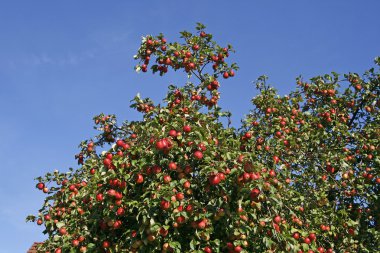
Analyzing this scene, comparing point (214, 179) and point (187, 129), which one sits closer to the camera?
point (214, 179)

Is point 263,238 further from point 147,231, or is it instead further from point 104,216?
point 104,216

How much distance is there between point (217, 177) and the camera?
6727mm

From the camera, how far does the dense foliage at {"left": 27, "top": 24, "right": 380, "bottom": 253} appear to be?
22.7 ft

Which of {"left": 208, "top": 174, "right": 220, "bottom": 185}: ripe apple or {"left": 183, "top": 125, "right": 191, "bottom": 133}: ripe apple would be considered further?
{"left": 183, "top": 125, "right": 191, "bottom": 133}: ripe apple

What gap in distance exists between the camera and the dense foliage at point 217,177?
692 centimetres

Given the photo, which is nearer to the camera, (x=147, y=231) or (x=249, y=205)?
(x=147, y=231)

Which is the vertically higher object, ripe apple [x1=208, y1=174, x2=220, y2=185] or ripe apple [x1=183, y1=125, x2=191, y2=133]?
ripe apple [x1=183, y1=125, x2=191, y2=133]

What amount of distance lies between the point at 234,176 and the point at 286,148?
3.28 metres

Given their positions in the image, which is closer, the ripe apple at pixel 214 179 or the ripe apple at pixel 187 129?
the ripe apple at pixel 214 179

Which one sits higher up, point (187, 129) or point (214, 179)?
point (187, 129)

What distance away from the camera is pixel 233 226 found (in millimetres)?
6965

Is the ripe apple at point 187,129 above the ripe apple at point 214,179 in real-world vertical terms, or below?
above

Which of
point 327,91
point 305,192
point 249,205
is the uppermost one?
point 327,91

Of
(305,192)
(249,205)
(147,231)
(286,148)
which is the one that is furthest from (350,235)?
(147,231)
